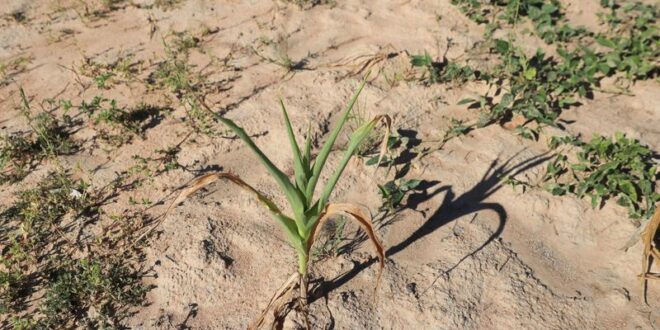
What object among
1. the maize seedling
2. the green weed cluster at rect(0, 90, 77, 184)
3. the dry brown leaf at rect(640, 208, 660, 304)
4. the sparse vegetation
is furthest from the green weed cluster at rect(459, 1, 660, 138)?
the green weed cluster at rect(0, 90, 77, 184)

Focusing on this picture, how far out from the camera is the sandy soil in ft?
6.86

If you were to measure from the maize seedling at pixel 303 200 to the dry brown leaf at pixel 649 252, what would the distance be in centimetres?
103

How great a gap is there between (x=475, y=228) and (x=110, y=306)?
1553 millimetres

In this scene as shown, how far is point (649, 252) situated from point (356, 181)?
49.0 inches

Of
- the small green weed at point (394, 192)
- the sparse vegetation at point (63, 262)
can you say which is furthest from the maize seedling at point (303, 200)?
the sparse vegetation at point (63, 262)

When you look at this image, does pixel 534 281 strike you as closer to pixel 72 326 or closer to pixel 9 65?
pixel 72 326

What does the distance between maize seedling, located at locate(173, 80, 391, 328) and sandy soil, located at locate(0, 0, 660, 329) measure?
12 centimetres

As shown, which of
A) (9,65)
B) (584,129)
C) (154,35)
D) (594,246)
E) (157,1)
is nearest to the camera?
(594,246)

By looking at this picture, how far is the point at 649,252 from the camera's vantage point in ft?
6.75

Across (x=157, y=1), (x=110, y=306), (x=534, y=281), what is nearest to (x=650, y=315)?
(x=534, y=281)

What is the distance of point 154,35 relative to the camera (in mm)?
3453

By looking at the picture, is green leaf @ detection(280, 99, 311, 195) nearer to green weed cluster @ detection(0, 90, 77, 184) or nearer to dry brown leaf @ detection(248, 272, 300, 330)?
dry brown leaf @ detection(248, 272, 300, 330)

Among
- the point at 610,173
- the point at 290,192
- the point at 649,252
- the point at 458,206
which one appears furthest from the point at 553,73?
the point at 290,192

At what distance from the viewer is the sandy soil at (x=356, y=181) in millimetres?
2090
